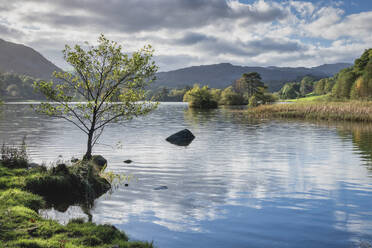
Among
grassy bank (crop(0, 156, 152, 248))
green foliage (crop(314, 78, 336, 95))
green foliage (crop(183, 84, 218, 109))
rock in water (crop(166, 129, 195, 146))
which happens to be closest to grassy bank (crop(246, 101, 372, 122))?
rock in water (crop(166, 129, 195, 146))

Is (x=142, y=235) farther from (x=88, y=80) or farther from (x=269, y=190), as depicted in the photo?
(x=88, y=80)

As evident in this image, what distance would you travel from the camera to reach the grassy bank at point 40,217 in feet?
23.6

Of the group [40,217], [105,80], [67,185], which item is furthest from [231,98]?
[40,217]

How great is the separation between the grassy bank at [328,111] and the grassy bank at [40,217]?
45.4 m

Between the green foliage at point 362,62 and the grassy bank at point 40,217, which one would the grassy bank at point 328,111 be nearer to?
the grassy bank at point 40,217

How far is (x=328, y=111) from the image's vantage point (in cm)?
5344

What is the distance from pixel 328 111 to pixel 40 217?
53.3 metres

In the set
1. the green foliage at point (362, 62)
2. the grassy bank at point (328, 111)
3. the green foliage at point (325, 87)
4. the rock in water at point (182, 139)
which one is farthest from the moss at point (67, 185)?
the green foliage at point (325, 87)

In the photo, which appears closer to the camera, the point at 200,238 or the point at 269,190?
the point at 200,238

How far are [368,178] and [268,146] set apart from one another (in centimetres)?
1140

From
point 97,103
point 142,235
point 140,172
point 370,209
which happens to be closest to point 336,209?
point 370,209

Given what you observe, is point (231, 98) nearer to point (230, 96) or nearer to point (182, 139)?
point (230, 96)

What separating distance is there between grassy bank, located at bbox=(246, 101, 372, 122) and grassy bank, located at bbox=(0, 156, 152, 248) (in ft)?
149

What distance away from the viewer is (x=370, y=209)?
11102 millimetres
